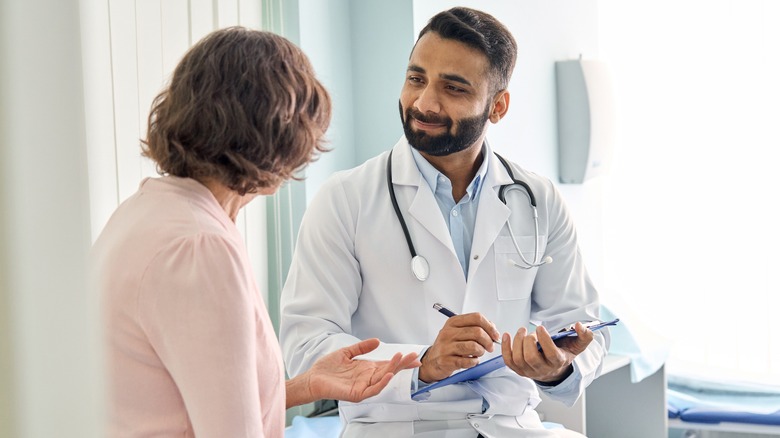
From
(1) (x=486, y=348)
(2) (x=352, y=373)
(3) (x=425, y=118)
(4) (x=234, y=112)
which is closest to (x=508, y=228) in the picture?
(3) (x=425, y=118)

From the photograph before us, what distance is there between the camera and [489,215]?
1.84m

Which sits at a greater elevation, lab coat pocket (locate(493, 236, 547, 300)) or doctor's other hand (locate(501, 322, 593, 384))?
lab coat pocket (locate(493, 236, 547, 300))

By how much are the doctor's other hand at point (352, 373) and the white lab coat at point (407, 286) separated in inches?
8.9

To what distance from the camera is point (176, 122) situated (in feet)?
3.35

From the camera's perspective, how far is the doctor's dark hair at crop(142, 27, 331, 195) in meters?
1.01

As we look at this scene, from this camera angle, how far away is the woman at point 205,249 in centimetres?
91

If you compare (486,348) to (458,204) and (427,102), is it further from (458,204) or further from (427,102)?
(427,102)

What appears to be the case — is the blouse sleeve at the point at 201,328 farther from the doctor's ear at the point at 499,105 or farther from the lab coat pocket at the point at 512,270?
the doctor's ear at the point at 499,105

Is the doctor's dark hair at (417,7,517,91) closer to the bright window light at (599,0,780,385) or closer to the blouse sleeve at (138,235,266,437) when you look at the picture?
the blouse sleeve at (138,235,266,437)

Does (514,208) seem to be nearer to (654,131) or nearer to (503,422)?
(503,422)

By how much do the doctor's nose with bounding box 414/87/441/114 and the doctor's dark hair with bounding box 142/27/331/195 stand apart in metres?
0.76

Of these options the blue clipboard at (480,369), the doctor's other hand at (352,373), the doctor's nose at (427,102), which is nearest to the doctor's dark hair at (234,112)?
the doctor's other hand at (352,373)

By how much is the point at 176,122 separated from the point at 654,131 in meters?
2.87

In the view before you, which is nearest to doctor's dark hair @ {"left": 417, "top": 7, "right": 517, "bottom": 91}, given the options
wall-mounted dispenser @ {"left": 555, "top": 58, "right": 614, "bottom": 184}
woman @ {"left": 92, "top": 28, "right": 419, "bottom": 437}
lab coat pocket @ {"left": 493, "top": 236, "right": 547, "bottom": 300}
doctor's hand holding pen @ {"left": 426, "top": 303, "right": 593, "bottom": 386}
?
lab coat pocket @ {"left": 493, "top": 236, "right": 547, "bottom": 300}
